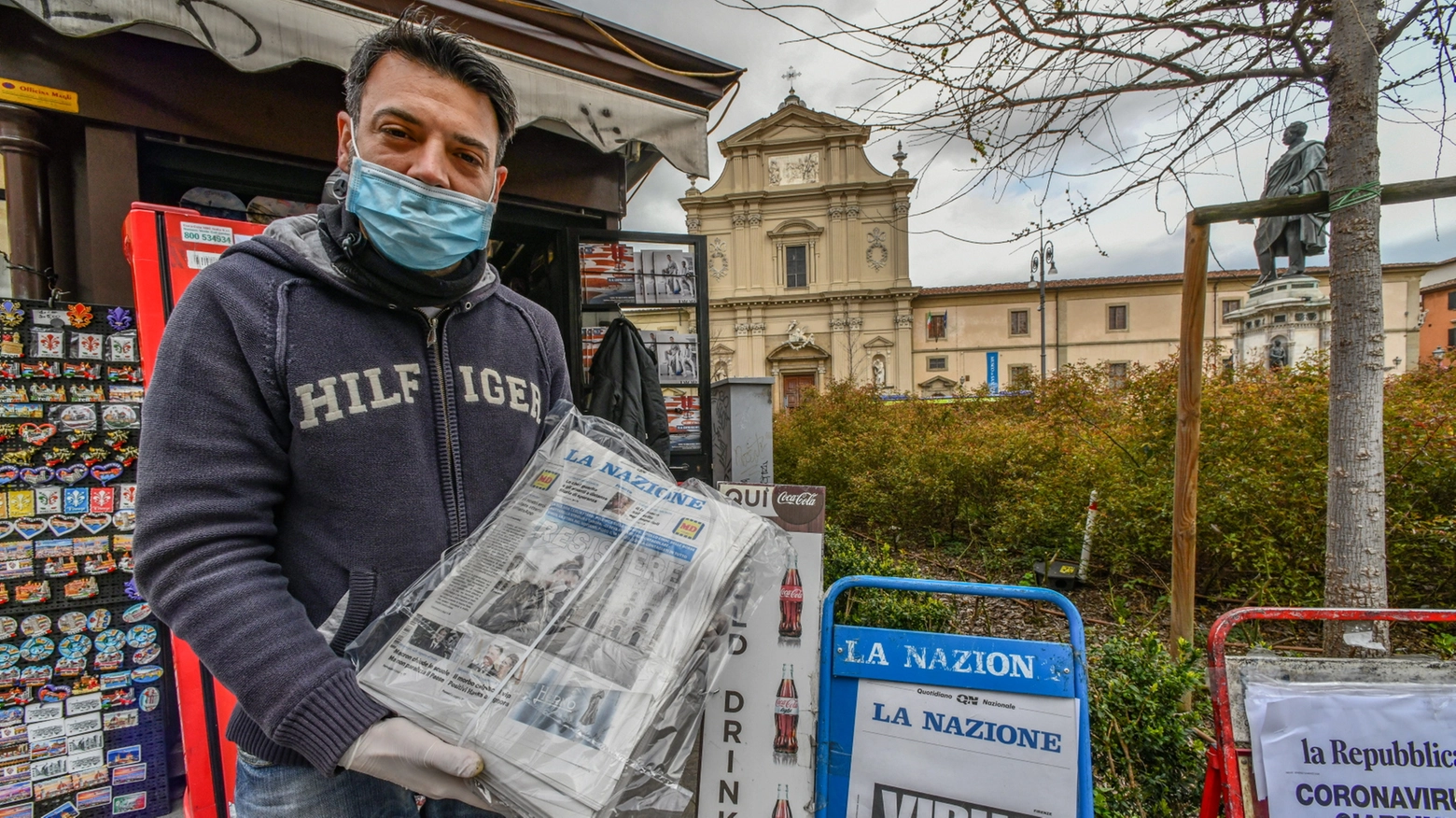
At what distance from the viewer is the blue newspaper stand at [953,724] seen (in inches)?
71.6

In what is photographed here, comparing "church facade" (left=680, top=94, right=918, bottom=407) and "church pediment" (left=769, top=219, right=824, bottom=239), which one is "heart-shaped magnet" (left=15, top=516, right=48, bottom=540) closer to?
"church facade" (left=680, top=94, right=918, bottom=407)

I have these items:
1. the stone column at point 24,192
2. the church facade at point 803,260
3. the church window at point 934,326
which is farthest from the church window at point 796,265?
the stone column at point 24,192

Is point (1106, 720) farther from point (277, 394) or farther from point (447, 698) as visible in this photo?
point (277, 394)

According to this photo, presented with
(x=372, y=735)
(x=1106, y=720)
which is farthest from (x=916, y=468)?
(x=372, y=735)

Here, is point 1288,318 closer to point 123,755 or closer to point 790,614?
point 790,614

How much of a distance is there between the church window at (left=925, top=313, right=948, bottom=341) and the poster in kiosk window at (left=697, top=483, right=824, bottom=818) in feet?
106

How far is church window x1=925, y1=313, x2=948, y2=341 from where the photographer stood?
32.6 metres

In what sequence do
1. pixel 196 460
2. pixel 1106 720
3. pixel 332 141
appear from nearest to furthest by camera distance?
pixel 196 460 → pixel 1106 720 → pixel 332 141

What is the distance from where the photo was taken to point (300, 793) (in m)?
1.02

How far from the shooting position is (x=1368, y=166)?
7.52ft

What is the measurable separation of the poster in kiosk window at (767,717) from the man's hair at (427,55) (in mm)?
1731

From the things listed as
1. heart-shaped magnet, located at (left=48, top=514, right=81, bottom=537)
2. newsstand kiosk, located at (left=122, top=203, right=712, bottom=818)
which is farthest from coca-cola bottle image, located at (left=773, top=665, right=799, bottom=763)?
heart-shaped magnet, located at (left=48, top=514, right=81, bottom=537)

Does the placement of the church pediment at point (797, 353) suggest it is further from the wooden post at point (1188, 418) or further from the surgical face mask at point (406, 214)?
the surgical face mask at point (406, 214)

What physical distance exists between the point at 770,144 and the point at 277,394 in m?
33.6
